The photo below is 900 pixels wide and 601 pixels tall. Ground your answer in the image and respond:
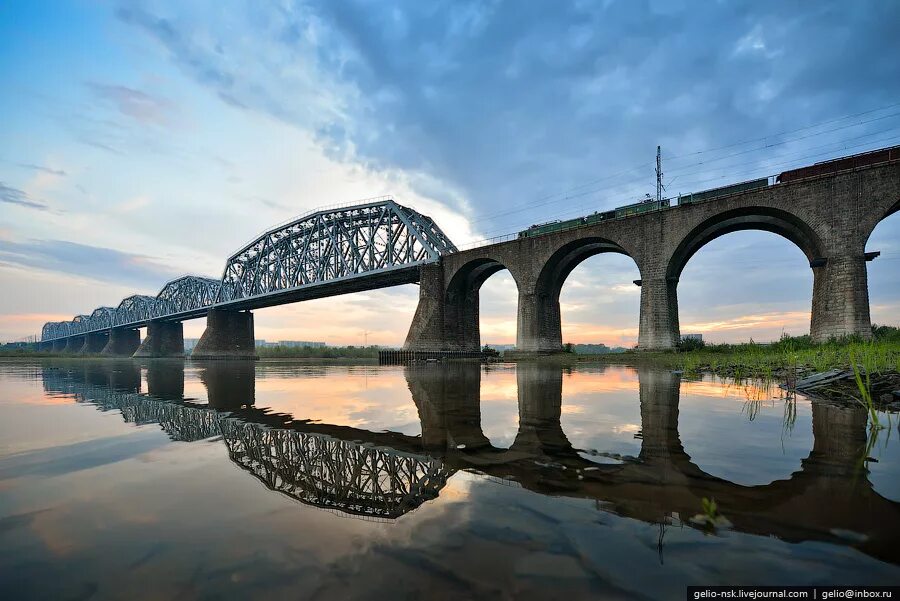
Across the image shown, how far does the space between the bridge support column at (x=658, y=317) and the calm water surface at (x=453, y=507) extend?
2589 centimetres

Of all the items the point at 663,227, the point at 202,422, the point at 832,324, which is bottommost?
the point at 202,422

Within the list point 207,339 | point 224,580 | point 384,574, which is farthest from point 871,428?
point 207,339

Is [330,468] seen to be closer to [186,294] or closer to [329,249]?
[329,249]

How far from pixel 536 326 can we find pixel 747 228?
1875 centimetres

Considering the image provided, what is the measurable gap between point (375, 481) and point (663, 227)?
3382 centimetres

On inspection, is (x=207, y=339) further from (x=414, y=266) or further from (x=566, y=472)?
(x=566, y=472)

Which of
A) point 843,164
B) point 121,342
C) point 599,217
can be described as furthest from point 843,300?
point 121,342

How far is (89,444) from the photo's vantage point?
6020 mm

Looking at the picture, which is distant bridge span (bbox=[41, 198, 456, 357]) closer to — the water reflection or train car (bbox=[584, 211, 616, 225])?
train car (bbox=[584, 211, 616, 225])

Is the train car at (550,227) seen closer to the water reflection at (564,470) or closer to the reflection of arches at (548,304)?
the reflection of arches at (548,304)

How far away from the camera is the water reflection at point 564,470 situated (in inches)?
110

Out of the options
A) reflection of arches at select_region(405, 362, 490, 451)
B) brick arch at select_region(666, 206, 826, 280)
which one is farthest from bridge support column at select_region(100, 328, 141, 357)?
reflection of arches at select_region(405, 362, 490, 451)

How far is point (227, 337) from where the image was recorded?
85.8m

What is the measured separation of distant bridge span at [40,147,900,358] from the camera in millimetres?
24344
